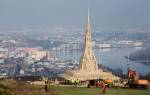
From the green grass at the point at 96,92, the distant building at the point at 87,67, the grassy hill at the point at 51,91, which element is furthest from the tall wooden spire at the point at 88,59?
the grassy hill at the point at 51,91

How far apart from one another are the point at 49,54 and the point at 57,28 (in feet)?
65.4

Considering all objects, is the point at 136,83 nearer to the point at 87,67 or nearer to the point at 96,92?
the point at 96,92

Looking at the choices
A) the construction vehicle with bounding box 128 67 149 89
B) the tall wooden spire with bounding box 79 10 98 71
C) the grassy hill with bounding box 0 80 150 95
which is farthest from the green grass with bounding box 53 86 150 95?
the tall wooden spire with bounding box 79 10 98 71

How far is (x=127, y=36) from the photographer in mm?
75250

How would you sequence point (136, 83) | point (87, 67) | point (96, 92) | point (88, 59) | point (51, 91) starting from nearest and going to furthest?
point (51, 91) < point (96, 92) < point (136, 83) < point (87, 67) < point (88, 59)

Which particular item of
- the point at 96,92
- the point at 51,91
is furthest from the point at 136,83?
the point at 51,91

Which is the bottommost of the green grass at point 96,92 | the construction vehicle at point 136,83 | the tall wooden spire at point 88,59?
the green grass at point 96,92

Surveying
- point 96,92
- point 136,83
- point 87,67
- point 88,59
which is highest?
point 88,59

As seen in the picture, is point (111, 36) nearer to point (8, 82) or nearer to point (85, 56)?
point (85, 56)

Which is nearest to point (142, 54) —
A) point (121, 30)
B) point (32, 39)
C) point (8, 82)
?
point (121, 30)

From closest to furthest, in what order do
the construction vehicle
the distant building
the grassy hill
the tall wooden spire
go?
1. the grassy hill
2. the construction vehicle
3. the distant building
4. the tall wooden spire

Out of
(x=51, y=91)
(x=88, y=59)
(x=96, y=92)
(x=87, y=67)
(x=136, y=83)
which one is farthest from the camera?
(x=88, y=59)

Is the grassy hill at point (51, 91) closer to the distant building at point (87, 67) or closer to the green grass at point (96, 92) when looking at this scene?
the green grass at point (96, 92)

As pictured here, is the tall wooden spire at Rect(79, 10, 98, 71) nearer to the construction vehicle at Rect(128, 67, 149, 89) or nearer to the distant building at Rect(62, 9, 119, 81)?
the distant building at Rect(62, 9, 119, 81)
